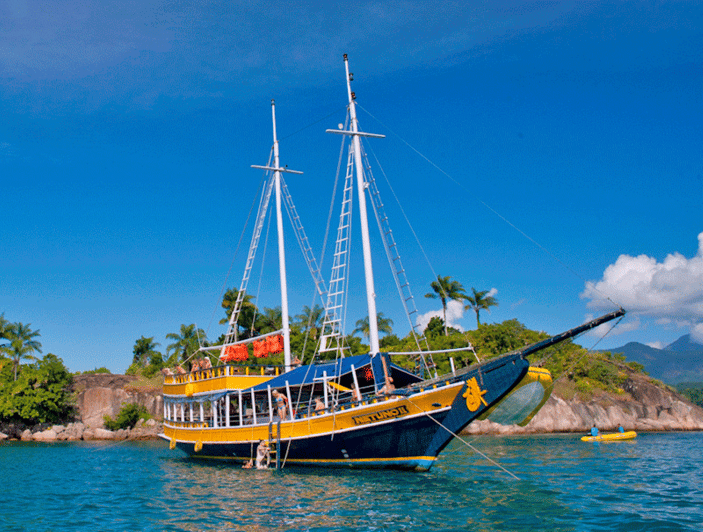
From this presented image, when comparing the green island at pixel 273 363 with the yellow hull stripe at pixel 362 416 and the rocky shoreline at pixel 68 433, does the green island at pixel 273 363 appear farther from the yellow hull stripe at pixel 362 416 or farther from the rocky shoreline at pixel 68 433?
the yellow hull stripe at pixel 362 416

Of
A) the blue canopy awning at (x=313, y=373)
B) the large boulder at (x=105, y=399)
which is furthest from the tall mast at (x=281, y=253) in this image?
the large boulder at (x=105, y=399)

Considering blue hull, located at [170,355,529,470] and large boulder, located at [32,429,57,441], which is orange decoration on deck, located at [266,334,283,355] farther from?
large boulder, located at [32,429,57,441]

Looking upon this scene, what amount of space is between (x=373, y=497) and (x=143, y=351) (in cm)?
6731

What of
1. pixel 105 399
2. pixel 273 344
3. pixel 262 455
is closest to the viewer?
pixel 262 455

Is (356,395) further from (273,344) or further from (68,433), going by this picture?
(68,433)

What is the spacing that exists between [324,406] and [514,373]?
9.01 meters

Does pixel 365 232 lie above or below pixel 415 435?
above

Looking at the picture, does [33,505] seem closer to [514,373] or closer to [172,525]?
[172,525]

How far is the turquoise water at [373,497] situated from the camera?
13.1 m

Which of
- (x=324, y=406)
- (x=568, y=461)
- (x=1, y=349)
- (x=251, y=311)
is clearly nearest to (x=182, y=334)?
(x=251, y=311)

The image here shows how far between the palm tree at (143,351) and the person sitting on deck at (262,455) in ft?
184

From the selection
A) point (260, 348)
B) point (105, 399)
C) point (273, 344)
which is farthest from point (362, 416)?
point (105, 399)

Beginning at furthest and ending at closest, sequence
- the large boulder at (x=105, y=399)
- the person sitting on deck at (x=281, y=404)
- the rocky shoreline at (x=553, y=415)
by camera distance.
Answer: the large boulder at (x=105, y=399) < the rocky shoreline at (x=553, y=415) < the person sitting on deck at (x=281, y=404)

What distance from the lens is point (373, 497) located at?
15.9m
